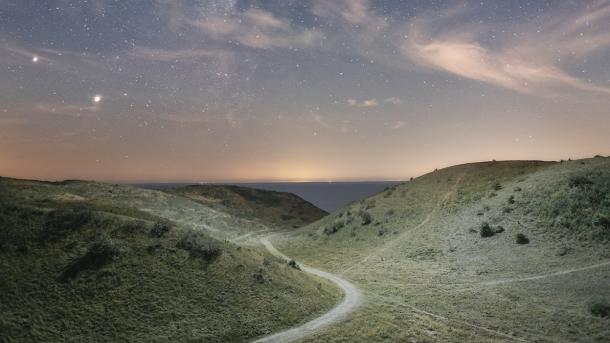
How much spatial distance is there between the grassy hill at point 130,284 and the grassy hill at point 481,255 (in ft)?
19.2

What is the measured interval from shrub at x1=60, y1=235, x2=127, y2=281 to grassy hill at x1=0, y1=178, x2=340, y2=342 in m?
0.06

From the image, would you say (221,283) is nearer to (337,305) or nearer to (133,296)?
(133,296)

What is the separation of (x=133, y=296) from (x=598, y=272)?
37.9 m

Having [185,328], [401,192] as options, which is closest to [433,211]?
[401,192]

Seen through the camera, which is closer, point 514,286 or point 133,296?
point 133,296

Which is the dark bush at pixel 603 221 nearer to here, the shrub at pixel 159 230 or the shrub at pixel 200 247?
the shrub at pixel 200 247

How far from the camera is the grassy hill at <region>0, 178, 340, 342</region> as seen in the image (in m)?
20.1

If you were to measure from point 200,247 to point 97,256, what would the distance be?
7.95m

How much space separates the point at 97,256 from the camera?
25328 mm

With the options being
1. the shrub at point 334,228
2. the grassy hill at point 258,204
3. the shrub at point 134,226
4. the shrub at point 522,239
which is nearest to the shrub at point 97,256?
the shrub at point 134,226

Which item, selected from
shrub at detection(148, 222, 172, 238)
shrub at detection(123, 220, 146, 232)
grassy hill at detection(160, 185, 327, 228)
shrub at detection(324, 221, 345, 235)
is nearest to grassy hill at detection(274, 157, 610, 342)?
shrub at detection(324, 221, 345, 235)

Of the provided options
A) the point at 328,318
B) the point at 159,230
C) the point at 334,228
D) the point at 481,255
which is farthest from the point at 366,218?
the point at 159,230

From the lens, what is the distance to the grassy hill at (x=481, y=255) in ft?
79.8

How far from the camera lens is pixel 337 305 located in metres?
28.7
